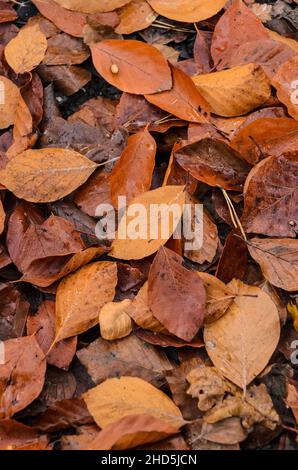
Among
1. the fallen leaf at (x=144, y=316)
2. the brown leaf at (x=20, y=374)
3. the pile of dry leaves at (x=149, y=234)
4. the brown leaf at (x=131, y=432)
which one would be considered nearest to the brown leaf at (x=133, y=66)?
the pile of dry leaves at (x=149, y=234)

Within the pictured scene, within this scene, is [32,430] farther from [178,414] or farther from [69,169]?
[69,169]

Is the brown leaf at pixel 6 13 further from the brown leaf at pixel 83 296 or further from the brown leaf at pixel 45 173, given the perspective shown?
the brown leaf at pixel 83 296

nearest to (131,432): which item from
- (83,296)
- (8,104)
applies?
(83,296)

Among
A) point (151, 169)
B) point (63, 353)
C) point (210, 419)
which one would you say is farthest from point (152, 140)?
point (210, 419)

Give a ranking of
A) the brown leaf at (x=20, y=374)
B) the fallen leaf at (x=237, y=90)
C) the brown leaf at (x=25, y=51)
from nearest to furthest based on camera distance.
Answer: the brown leaf at (x=20, y=374), the fallen leaf at (x=237, y=90), the brown leaf at (x=25, y=51)

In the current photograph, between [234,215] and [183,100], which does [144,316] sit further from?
[183,100]

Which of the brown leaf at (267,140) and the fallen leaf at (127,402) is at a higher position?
the brown leaf at (267,140)

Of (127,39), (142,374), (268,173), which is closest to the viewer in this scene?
(142,374)
